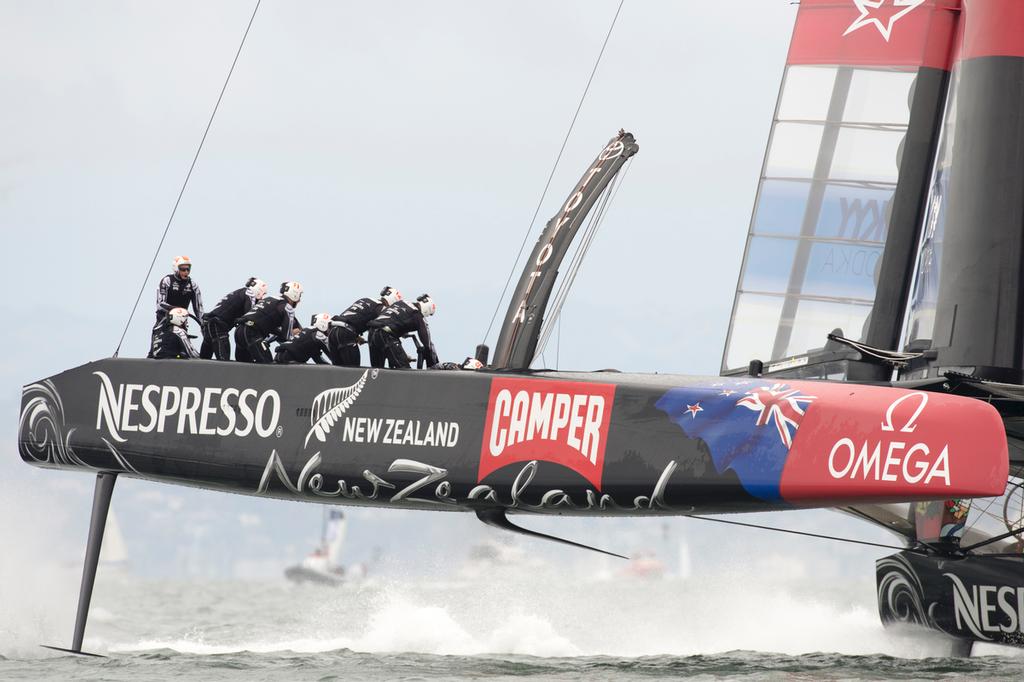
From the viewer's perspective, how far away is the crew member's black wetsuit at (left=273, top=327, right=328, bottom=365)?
8.73 m

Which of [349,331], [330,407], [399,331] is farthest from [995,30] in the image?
[330,407]

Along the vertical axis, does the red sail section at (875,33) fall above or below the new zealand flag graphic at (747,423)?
above

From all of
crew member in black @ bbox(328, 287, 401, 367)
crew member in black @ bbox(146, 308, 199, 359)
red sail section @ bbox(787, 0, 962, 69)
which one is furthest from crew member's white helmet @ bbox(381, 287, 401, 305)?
red sail section @ bbox(787, 0, 962, 69)

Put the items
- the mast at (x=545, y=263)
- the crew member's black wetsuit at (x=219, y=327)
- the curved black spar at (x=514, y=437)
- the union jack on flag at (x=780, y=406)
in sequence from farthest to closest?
the crew member's black wetsuit at (x=219, y=327)
the mast at (x=545, y=263)
the union jack on flag at (x=780, y=406)
the curved black spar at (x=514, y=437)

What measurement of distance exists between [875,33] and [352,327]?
3.93 metres

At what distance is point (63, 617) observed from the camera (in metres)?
10.3

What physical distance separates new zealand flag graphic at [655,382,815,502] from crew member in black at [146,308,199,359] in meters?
3.04

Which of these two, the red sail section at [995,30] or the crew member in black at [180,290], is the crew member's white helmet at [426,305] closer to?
the crew member in black at [180,290]

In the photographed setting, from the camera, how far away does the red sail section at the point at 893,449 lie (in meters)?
7.07

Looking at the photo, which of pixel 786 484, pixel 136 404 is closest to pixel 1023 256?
pixel 786 484

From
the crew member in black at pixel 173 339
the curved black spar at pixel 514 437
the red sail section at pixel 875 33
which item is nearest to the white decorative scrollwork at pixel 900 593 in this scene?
the curved black spar at pixel 514 437

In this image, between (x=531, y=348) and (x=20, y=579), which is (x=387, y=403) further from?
(x=20, y=579)

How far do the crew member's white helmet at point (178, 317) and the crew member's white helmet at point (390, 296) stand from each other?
1269 mm

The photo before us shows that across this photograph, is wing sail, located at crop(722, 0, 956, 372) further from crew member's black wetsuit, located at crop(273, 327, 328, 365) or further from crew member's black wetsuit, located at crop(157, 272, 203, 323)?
crew member's black wetsuit, located at crop(157, 272, 203, 323)
